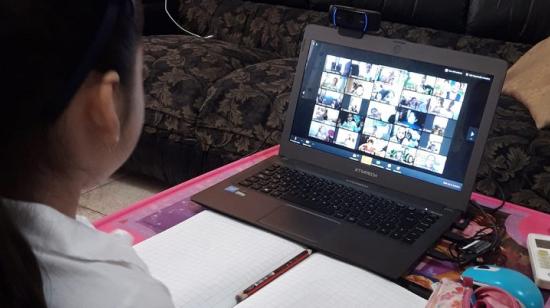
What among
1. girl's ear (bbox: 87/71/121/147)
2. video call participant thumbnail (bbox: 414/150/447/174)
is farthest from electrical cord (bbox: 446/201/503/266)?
girl's ear (bbox: 87/71/121/147)

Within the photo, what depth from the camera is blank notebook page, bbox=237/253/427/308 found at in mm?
800

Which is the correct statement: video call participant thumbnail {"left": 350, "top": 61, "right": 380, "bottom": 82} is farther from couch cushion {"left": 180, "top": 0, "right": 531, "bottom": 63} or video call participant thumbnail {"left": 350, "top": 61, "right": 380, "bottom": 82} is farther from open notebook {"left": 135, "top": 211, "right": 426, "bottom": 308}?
couch cushion {"left": 180, "top": 0, "right": 531, "bottom": 63}

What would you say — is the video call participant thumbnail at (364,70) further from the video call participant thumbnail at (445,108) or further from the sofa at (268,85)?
the sofa at (268,85)

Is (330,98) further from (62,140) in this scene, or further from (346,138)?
(62,140)

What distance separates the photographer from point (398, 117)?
112 cm

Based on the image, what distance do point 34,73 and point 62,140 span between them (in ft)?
0.25

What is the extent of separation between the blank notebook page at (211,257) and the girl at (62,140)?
0.22m

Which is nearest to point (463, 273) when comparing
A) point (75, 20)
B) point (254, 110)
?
point (75, 20)

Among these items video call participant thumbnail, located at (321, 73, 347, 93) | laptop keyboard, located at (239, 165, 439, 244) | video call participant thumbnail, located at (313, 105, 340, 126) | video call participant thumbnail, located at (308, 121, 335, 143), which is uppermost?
video call participant thumbnail, located at (321, 73, 347, 93)

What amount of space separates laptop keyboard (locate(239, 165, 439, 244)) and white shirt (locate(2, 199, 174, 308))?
0.51 meters

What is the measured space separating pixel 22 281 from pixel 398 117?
2.61 feet

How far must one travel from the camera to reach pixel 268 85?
2.10 meters

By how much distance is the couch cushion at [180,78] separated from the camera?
215 centimetres

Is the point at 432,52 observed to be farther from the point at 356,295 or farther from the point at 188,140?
the point at 188,140
